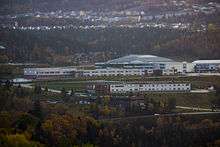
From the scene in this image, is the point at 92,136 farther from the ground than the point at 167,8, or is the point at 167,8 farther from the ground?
the point at 167,8

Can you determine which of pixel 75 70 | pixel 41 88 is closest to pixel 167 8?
pixel 75 70

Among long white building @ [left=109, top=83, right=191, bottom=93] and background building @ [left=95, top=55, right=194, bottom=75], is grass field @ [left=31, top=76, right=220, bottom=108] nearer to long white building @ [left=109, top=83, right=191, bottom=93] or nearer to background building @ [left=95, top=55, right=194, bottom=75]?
long white building @ [left=109, top=83, right=191, bottom=93]

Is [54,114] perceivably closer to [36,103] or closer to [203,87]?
[36,103]

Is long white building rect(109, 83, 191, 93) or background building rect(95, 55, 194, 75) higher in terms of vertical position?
background building rect(95, 55, 194, 75)

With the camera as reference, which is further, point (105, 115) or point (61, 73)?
point (61, 73)

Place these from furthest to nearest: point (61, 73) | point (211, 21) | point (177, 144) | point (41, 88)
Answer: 1. point (211, 21)
2. point (61, 73)
3. point (41, 88)
4. point (177, 144)

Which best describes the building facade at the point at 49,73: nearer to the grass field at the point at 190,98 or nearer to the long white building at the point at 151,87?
the long white building at the point at 151,87

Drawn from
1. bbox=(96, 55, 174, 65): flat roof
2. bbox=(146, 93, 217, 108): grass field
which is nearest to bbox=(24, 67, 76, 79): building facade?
bbox=(96, 55, 174, 65): flat roof

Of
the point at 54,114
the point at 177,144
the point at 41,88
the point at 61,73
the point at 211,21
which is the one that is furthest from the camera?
the point at 211,21
